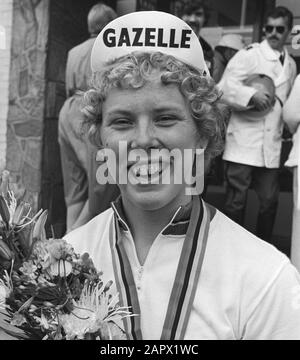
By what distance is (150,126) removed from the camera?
4.52 ft

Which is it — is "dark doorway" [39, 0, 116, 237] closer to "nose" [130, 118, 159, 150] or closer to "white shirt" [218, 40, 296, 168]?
"white shirt" [218, 40, 296, 168]

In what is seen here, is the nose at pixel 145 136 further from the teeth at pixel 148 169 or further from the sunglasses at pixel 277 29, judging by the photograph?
the sunglasses at pixel 277 29

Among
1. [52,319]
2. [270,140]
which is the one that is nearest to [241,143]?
[270,140]

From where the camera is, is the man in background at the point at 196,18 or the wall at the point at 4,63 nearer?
the man in background at the point at 196,18

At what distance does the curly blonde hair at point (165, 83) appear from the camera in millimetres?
1397

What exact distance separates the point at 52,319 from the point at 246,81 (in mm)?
3004

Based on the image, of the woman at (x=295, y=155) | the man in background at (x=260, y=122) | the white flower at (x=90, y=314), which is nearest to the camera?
the white flower at (x=90, y=314)

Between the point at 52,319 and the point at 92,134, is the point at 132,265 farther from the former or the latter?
the point at 92,134

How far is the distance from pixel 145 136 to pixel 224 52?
332 cm

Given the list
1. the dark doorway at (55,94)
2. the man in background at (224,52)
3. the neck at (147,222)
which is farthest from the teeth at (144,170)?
the dark doorway at (55,94)

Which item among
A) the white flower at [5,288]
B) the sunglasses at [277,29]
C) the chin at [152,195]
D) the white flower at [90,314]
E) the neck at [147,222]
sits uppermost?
the sunglasses at [277,29]

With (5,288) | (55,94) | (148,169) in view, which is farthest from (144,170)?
(55,94)

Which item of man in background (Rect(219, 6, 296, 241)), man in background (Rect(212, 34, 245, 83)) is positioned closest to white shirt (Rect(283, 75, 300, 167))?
man in background (Rect(219, 6, 296, 241))

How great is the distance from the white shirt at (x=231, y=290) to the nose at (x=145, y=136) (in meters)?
0.27
